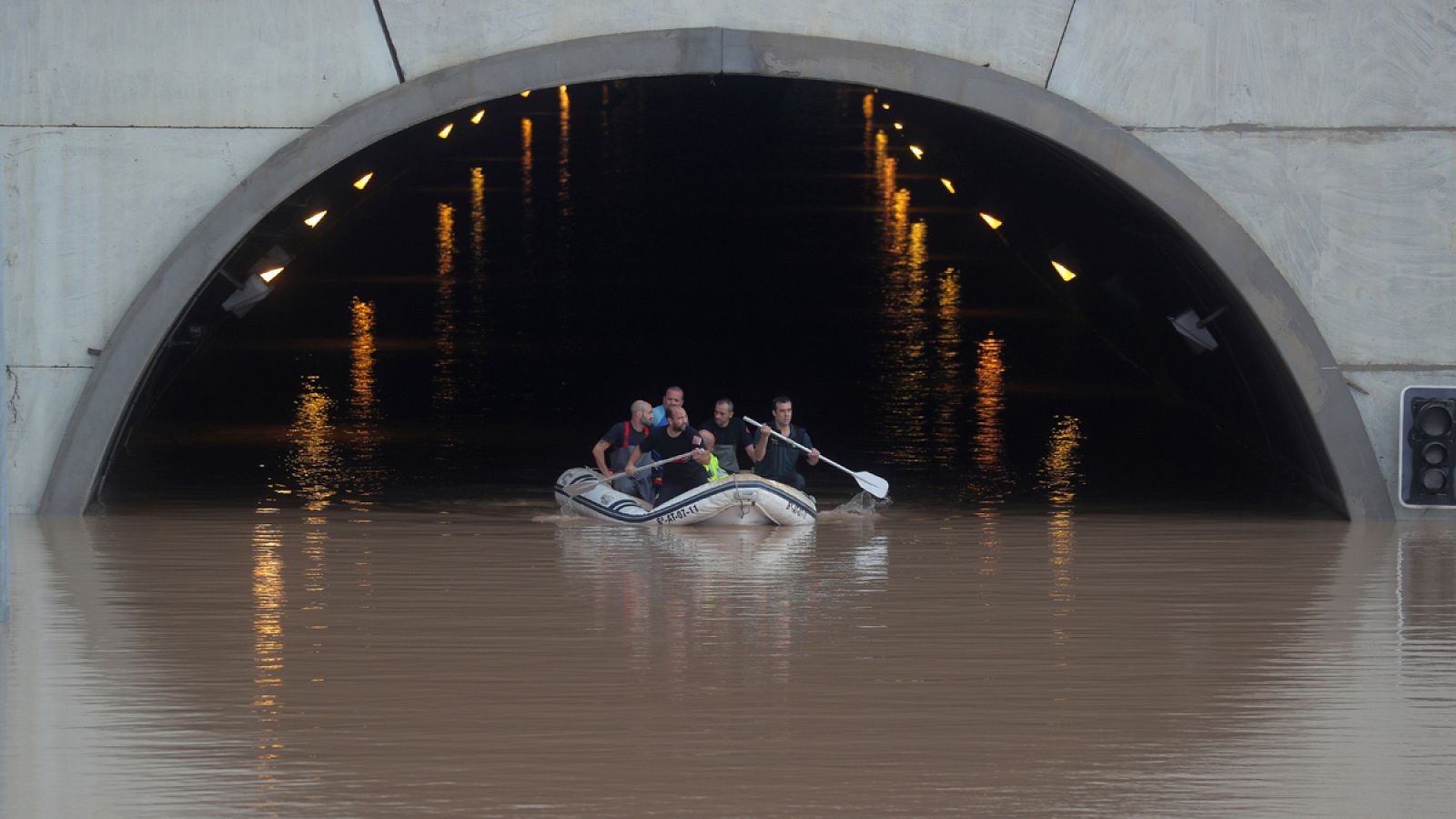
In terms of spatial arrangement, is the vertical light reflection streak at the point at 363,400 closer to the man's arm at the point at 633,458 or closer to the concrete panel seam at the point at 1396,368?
the man's arm at the point at 633,458

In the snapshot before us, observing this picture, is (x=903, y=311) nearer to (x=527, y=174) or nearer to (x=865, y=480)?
(x=865, y=480)

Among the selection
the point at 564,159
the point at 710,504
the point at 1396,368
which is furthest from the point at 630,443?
the point at 564,159

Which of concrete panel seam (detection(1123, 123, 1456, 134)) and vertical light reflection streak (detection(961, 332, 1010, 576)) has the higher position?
concrete panel seam (detection(1123, 123, 1456, 134))

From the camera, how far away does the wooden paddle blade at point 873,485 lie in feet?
55.4

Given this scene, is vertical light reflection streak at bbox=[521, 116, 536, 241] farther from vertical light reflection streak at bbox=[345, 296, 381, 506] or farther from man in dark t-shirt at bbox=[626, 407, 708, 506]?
man in dark t-shirt at bbox=[626, 407, 708, 506]

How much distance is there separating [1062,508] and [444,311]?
56.4 ft

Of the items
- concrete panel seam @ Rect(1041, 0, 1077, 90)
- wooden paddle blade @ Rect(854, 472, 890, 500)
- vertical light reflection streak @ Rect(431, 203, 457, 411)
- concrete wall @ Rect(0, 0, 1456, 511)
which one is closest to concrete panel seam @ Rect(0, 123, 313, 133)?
concrete wall @ Rect(0, 0, 1456, 511)

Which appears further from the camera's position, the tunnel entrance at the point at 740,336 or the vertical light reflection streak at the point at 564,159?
the vertical light reflection streak at the point at 564,159

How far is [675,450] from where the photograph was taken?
56.4ft

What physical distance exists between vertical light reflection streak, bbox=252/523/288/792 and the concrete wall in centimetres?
234

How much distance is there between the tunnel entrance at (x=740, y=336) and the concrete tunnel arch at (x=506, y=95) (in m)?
0.54

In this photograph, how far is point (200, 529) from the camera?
15602 mm

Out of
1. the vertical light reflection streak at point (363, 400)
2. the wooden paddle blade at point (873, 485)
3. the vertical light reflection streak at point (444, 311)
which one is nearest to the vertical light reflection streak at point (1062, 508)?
the wooden paddle blade at point (873, 485)

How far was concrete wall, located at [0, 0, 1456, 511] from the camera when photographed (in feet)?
52.0
